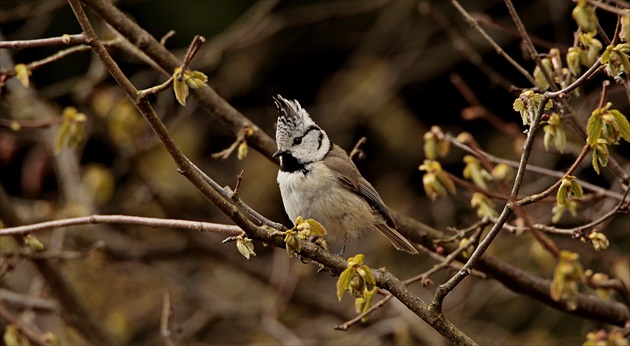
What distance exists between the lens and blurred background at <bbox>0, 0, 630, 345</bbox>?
5.56m

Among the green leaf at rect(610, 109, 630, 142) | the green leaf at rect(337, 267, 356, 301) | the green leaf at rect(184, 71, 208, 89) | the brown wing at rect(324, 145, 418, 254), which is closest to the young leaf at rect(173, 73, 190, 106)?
the green leaf at rect(184, 71, 208, 89)

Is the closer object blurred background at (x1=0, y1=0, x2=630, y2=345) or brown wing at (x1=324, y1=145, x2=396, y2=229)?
brown wing at (x1=324, y1=145, x2=396, y2=229)

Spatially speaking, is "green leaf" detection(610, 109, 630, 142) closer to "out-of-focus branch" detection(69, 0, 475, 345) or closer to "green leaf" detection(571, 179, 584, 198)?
"green leaf" detection(571, 179, 584, 198)

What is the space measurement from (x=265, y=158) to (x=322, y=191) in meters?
2.38

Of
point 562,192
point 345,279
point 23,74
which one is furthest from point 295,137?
point 562,192

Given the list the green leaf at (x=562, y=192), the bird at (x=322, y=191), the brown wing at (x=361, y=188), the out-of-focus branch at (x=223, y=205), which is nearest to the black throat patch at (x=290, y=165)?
the bird at (x=322, y=191)

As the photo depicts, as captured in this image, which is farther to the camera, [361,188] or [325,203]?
[361,188]

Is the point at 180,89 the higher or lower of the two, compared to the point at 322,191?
higher

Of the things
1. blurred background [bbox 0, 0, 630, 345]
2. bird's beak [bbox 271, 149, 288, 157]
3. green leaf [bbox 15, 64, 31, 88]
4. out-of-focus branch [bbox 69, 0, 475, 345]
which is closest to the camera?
out-of-focus branch [bbox 69, 0, 475, 345]

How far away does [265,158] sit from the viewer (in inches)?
239

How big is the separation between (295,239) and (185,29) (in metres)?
5.58

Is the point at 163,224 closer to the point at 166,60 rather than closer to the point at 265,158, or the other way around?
the point at 166,60

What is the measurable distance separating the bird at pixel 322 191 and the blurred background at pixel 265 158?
4.64 ft

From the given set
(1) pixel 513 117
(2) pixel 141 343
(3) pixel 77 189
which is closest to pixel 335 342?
(2) pixel 141 343
